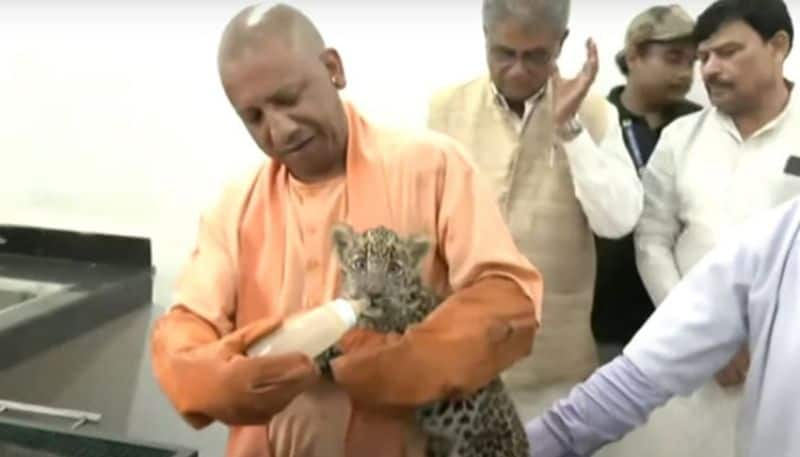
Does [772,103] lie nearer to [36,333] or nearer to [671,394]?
[671,394]

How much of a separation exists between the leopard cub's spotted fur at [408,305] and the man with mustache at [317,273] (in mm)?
20

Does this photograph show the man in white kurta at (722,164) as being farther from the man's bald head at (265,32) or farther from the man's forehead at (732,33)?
the man's bald head at (265,32)

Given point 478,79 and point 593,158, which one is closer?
point 593,158

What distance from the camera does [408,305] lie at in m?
0.93

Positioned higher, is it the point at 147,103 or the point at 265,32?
the point at 265,32

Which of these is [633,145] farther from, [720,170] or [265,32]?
[265,32]

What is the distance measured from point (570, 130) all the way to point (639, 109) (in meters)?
0.40

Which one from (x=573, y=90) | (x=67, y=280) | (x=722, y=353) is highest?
(x=573, y=90)

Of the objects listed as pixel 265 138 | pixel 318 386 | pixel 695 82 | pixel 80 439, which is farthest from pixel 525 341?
pixel 695 82

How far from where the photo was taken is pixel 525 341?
94 centimetres

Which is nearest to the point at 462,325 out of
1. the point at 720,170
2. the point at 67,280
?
the point at 720,170

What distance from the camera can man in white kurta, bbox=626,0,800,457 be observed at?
152cm

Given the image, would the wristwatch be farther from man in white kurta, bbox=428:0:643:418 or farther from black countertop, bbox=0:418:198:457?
black countertop, bbox=0:418:198:457

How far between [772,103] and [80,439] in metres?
1.10
